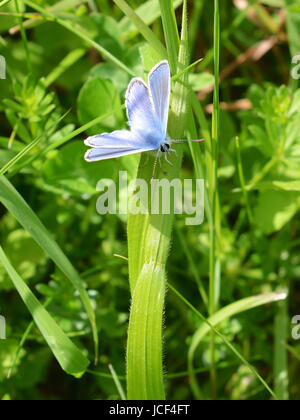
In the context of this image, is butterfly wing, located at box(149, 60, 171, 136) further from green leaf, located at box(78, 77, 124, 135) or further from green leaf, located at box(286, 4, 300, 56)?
green leaf, located at box(286, 4, 300, 56)

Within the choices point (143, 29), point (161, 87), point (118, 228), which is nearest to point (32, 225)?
point (161, 87)

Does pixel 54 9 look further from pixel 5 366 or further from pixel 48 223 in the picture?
pixel 5 366

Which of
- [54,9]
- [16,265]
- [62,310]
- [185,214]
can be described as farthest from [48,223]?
[54,9]

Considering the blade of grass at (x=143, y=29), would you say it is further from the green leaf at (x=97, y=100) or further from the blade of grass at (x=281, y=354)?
the blade of grass at (x=281, y=354)

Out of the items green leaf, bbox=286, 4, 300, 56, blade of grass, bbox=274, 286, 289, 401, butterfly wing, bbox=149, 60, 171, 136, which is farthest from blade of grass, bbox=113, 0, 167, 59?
blade of grass, bbox=274, 286, 289, 401

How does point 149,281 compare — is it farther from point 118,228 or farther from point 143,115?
point 118,228

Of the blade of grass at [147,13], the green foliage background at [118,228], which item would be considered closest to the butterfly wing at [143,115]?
the green foliage background at [118,228]
